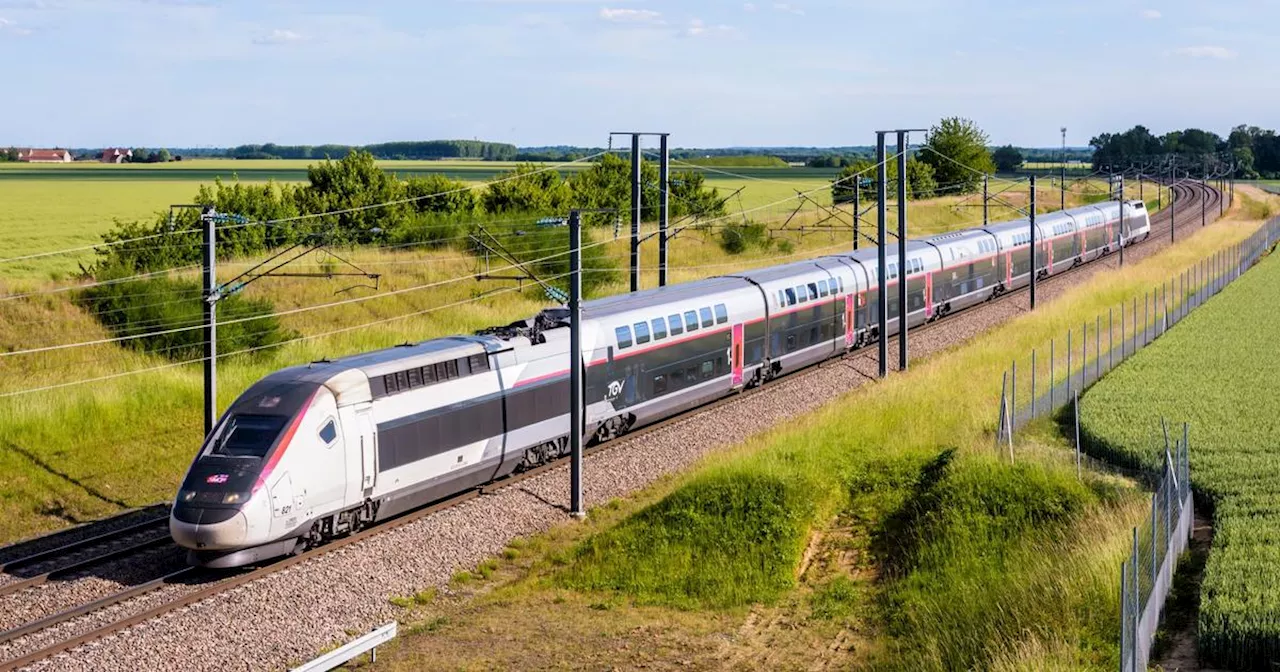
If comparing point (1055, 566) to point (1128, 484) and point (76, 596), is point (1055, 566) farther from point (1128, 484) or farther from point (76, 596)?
point (76, 596)

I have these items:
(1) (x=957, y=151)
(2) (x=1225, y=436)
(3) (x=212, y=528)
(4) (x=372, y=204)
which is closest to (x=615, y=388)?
(3) (x=212, y=528)

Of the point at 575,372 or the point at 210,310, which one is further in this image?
the point at 575,372

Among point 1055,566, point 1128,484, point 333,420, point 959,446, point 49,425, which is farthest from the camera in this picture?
point 49,425

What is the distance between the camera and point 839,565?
24891mm

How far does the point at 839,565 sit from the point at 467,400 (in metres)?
7.75

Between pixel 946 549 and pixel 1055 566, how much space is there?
119 inches

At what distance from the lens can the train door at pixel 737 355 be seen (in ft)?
125

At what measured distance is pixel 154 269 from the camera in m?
52.1

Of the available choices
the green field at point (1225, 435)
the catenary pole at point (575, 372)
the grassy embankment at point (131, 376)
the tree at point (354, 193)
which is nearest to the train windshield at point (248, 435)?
the grassy embankment at point (131, 376)

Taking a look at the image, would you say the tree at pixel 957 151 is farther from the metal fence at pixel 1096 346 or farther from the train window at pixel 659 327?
the train window at pixel 659 327

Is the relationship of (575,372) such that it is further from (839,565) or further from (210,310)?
(210,310)

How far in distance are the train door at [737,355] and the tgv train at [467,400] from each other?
42 mm

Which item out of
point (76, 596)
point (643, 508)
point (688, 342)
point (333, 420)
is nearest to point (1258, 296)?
point (688, 342)

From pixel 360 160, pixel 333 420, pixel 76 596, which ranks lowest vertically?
pixel 76 596
